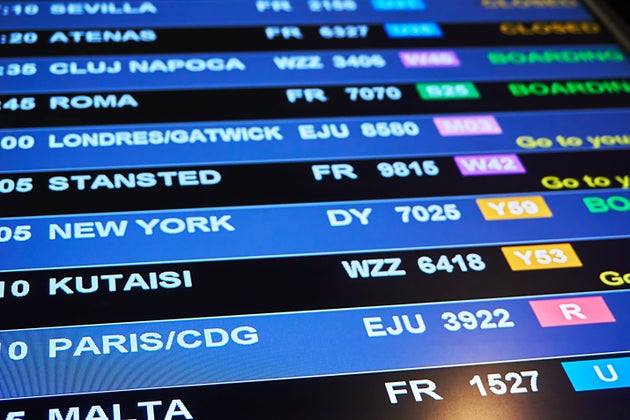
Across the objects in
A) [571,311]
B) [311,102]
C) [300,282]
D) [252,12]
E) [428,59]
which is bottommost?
[571,311]

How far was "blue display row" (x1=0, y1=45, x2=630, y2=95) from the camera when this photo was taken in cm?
207

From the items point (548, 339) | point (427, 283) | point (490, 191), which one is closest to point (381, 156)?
point (490, 191)

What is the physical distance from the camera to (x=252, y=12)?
2309 mm

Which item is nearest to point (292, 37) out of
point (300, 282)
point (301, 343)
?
point (300, 282)

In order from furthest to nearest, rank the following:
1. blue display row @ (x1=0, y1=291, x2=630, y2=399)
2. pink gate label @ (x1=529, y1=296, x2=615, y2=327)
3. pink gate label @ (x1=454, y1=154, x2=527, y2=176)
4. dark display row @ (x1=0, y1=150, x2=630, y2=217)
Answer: pink gate label @ (x1=454, y1=154, x2=527, y2=176), dark display row @ (x1=0, y1=150, x2=630, y2=217), pink gate label @ (x1=529, y1=296, x2=615, y2=327), blue display row @ (x1=0, y1=291, x2=630, y2=399)

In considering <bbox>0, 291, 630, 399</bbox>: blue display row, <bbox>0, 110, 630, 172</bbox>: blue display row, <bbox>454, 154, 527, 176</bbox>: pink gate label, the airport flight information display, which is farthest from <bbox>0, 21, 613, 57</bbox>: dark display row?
<bbox>0, 291, 630, 399</bbox>: blue display row

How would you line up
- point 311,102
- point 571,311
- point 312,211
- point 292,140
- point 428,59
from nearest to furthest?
1. point 571,311
2. point 312,211
3. point 292,140
4. point 311,102
5. point 428,59

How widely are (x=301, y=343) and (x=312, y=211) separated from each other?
326 millimetres

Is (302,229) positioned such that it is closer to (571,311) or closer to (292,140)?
(292,140)

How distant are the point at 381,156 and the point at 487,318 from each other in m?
0.45

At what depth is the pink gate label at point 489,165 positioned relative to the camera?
1973mm

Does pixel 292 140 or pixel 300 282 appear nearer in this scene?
pixel 300 282

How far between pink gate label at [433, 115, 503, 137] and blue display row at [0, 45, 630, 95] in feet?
0.46

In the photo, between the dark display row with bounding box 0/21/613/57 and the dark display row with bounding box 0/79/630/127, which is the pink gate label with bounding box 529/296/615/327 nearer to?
the dark display row with bounding box 0/79/630/127
